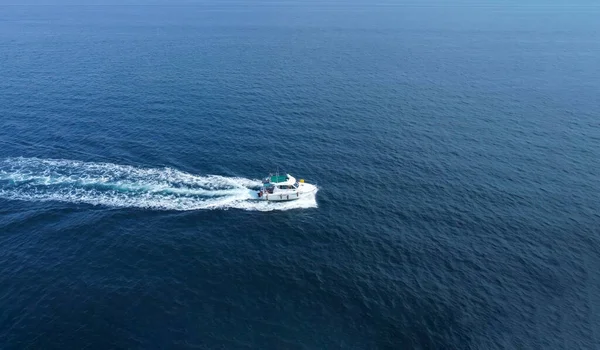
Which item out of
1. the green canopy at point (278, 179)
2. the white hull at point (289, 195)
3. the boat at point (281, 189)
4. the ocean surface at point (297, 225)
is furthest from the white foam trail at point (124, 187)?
the green canopy at point (278, 179)

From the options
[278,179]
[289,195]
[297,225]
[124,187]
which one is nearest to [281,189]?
[289,195]

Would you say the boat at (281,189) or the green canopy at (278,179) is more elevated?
the green canopy at (278,179)

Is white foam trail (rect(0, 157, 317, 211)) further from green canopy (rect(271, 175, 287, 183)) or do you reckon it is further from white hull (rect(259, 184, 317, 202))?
green canopy (rect(271, 175, 287, 183))

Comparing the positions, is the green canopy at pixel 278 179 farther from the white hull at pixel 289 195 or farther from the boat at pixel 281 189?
the white hull at pixel 289 195

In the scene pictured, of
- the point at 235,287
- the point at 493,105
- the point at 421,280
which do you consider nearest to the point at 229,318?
the point at 235,287

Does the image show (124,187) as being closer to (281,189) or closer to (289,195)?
(281,189)
